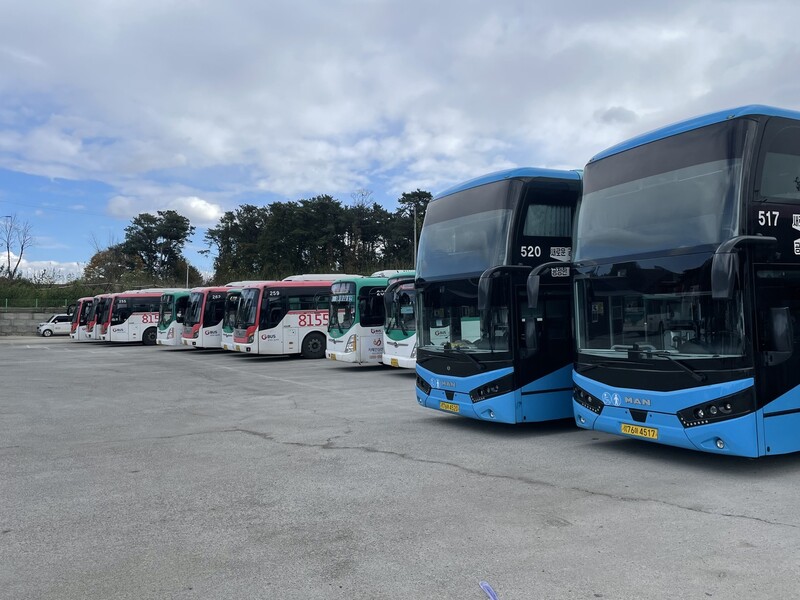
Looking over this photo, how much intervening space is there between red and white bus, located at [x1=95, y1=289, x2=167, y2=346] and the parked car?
19135 mm

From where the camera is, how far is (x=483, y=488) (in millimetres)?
6844

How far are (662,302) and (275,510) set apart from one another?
15.1 feet

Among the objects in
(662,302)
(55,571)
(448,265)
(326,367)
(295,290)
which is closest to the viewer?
(55,571)

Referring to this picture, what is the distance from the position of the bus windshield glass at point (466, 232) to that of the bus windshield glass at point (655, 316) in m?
1.50

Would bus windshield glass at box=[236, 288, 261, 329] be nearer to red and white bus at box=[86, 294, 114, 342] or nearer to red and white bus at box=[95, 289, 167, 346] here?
red and white bus at box=[95, 289, 167, 346]

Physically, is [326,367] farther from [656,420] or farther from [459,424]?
[656,420]

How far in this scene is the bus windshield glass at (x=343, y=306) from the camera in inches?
820

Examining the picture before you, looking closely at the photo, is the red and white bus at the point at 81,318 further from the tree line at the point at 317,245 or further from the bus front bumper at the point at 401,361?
the bus front bumper at the point at 401,361

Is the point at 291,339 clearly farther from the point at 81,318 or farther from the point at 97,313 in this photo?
the point at 81,318

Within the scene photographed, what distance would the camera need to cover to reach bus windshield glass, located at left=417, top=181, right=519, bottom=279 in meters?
9.61

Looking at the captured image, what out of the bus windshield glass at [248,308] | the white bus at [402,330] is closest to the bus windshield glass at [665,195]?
the white bus at [402,330]

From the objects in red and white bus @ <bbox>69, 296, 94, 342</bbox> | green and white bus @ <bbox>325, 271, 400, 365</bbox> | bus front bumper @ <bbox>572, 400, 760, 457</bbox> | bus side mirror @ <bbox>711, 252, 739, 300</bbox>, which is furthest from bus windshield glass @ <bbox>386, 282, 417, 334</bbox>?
red and white bus @ <bbox>69, 296, 94, 342</bbox>

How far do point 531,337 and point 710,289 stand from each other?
292 cm

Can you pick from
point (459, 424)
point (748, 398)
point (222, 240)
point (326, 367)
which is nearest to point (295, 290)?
point (326, 367)
